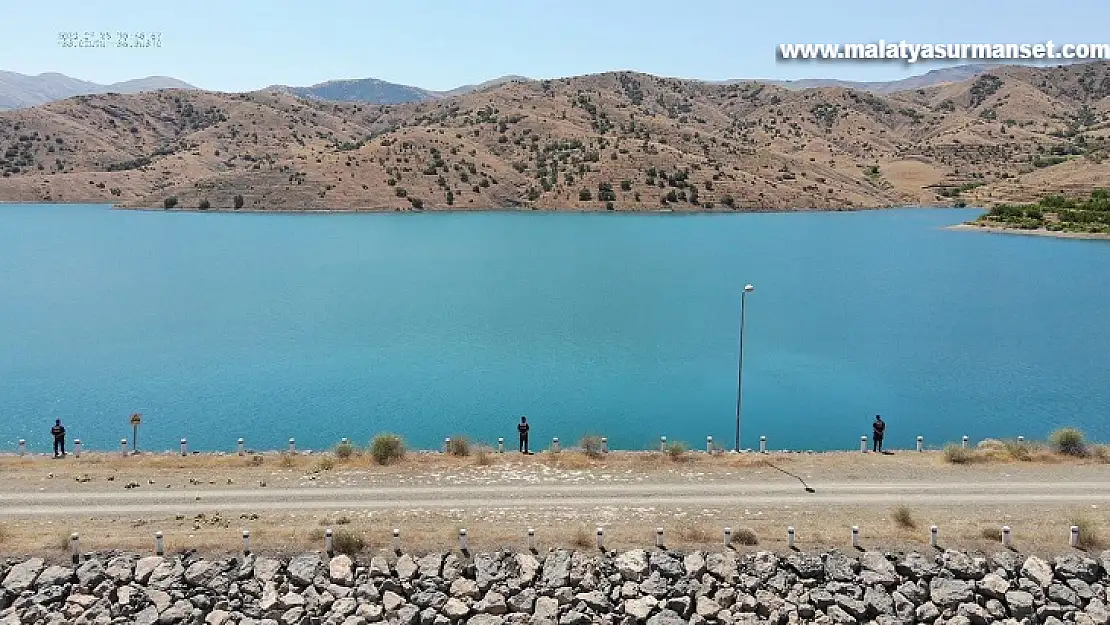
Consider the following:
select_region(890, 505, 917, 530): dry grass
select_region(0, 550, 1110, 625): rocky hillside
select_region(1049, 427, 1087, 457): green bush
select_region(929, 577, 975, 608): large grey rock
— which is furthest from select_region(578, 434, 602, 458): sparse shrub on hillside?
select_region(1049, 427, 1087, 457): green bush

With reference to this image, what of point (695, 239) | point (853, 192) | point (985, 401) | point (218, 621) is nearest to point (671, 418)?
point (985, 401)

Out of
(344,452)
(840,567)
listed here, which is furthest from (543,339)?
(840,567)

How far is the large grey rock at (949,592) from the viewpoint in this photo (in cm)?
2067

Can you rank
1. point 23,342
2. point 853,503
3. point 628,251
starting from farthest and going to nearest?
point 628,251
point 23,342
point 853,503

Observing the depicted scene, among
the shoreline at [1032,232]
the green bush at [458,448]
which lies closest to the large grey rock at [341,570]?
the green bush at [458,448]

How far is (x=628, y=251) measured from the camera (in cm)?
10138

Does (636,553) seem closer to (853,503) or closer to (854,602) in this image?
(854,602)

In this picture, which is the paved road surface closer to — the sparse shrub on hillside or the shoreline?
the sparse shrub on hillside

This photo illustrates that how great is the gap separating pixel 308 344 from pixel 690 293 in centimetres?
3418

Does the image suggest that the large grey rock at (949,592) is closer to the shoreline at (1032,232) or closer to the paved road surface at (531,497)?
the paved road surface at (531,497)

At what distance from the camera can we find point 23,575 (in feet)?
67.7

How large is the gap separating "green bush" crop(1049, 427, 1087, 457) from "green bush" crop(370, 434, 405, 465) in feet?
76.1

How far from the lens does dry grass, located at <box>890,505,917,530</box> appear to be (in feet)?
76.3

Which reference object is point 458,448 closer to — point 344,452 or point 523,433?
point 523,433
